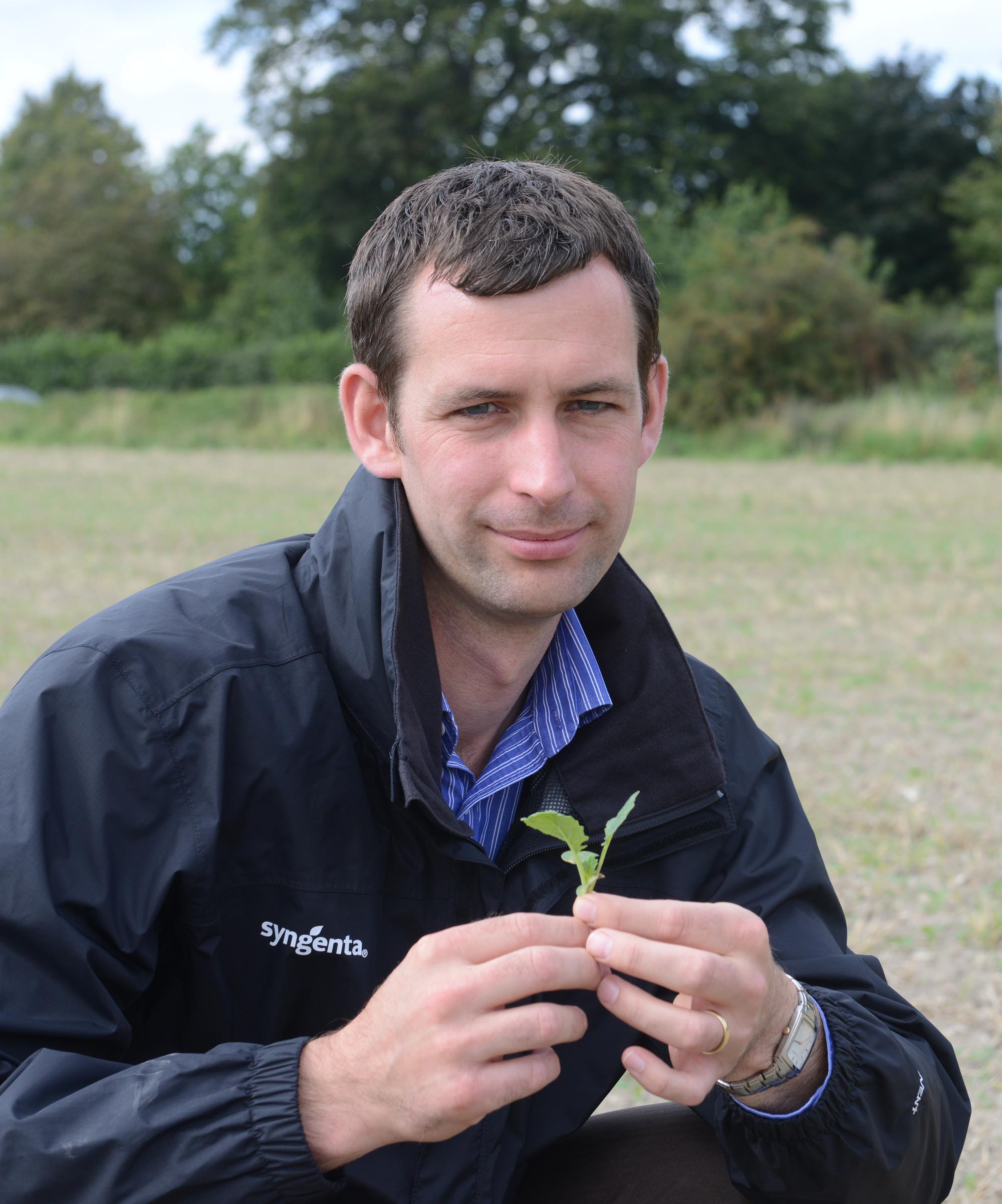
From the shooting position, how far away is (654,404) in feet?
9.14

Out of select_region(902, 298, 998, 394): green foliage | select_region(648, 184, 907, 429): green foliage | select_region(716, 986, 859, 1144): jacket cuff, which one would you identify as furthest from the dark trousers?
select_region(902, 298, 998, 394): green foliage

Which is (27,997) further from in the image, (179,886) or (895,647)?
(895,647)

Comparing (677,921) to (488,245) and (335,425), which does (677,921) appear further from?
(335,425)

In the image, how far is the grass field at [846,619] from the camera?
4.75 meters

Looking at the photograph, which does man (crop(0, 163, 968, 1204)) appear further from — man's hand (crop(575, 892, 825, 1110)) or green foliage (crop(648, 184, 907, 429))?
green foliage (crop(648, 184, 907, 429))

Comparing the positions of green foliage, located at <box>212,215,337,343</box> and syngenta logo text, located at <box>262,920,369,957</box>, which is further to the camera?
green foliage, located at <box>212,215,337,343</box>

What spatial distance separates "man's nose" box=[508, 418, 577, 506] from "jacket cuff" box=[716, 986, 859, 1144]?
94cm

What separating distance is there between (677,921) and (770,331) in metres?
27.7

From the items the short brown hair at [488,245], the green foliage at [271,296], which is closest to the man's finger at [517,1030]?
the short brown hair at [488,245]

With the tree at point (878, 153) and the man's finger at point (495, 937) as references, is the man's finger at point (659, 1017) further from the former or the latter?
the tree at point (878, 153)

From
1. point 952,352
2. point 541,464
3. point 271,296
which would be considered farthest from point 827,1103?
point 271,296

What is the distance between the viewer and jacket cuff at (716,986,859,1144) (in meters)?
2.12

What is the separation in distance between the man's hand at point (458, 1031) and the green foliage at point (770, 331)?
2646 centimetres

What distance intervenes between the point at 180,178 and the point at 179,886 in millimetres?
67944
